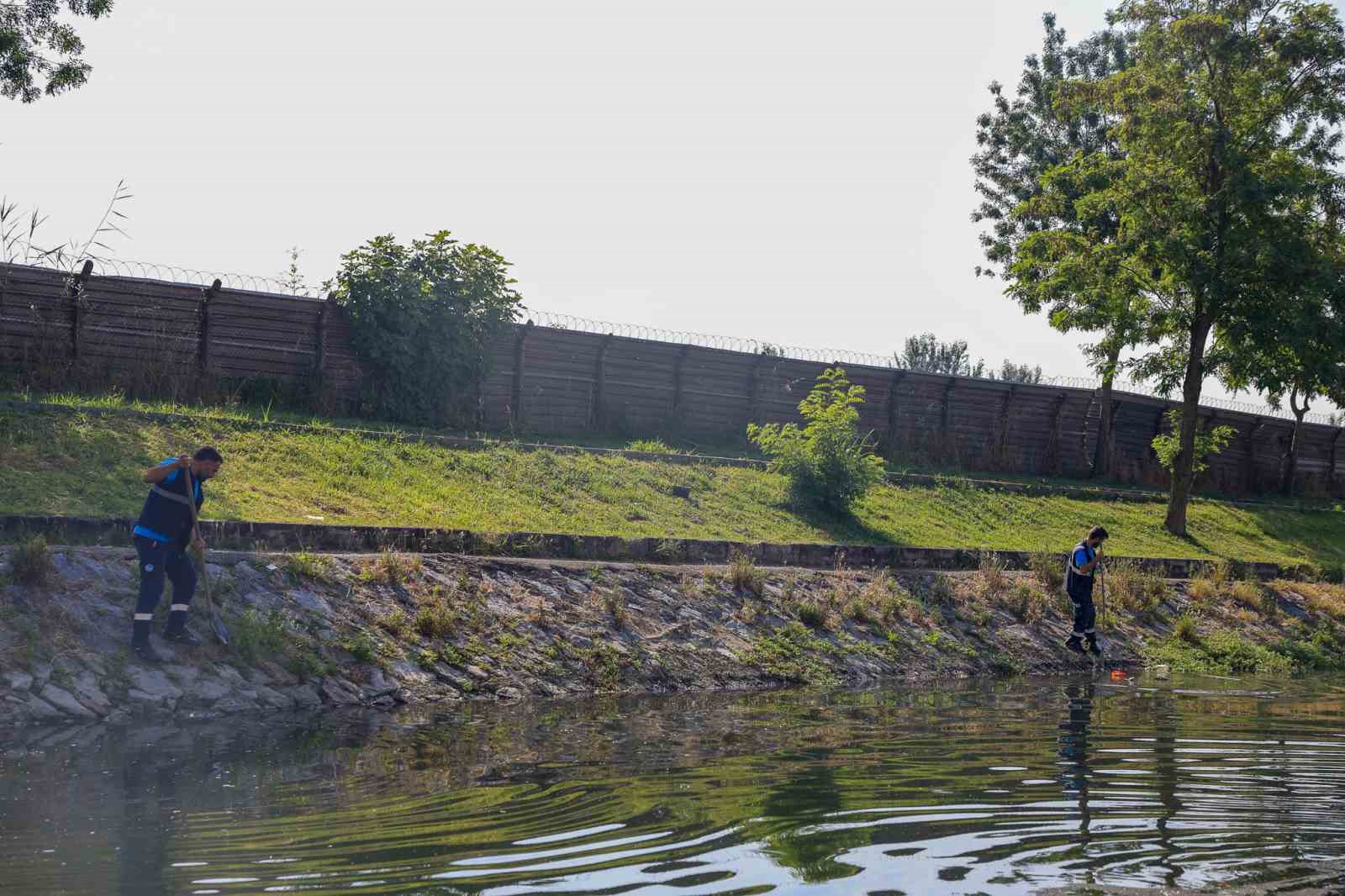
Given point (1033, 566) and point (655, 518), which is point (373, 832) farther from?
point (1033, 566)

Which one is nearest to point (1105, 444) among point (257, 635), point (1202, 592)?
point (1202, 592)

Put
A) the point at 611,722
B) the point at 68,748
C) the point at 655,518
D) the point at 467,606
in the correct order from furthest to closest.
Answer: the point at 655,518, the point at 467,606, the point at 611,722, the point at 68,748

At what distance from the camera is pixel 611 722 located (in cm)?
1247

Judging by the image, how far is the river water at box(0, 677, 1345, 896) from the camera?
255 inches

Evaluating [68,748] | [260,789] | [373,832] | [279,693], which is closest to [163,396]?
[279,693]

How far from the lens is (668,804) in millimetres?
8328

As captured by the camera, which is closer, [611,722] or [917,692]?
[611,722]

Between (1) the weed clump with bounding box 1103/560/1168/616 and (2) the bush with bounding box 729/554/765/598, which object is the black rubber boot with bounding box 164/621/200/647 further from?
(1) the weed clump with bounding box 1103/560/1168/616

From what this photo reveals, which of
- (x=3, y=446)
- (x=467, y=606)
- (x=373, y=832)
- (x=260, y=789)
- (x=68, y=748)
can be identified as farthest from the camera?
(x=3, y=446)

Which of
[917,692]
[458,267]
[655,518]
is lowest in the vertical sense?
[917,692]

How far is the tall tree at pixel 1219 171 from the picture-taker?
2745 centimetres

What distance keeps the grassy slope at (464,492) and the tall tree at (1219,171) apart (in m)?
5.63

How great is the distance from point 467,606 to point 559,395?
1275 centimetres

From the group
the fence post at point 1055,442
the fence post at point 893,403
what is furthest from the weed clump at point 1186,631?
the fence post at point 1055,442
